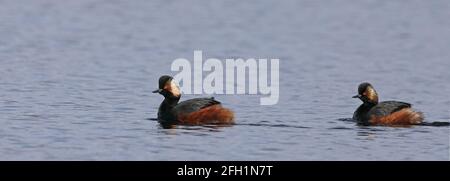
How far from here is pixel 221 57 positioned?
37562mm

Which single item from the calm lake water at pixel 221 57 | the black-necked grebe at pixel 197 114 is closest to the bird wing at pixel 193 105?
the black-necked grebe at pixel 197 114

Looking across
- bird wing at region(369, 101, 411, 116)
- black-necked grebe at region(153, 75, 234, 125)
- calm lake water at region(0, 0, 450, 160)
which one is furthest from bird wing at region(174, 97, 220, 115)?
bird wing at region(369, 101, 411, 116)

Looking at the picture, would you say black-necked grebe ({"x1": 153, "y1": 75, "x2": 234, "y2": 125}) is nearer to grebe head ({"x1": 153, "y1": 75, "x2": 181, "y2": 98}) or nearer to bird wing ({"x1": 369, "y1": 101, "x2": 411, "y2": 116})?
grebe head ({"x1": 153, "y1": 75, "x2": 181, "y2": 98})

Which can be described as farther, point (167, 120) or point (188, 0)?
point (188, 0)

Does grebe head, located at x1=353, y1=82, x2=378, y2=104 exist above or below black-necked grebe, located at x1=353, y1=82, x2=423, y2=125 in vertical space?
above

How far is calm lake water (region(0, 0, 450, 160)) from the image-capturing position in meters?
22.9

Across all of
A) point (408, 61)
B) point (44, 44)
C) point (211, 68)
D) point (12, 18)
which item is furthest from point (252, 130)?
point (12, 18)

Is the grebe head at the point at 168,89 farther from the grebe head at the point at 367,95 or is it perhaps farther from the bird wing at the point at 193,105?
the grebe head at the point at 367,95

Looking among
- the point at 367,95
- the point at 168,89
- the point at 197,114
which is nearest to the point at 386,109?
the point at 367,95

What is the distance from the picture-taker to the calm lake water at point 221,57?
2289 centimetres

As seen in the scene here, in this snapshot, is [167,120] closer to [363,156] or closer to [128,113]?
[128,113]

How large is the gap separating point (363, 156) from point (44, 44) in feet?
62.5
